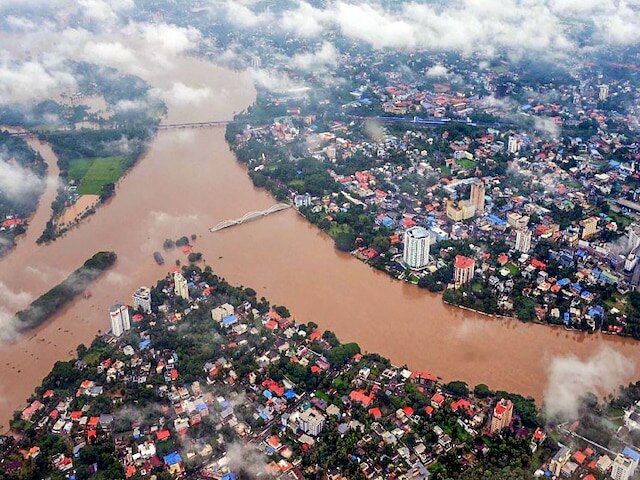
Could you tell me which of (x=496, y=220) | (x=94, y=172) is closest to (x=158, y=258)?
(x=94, y=172)

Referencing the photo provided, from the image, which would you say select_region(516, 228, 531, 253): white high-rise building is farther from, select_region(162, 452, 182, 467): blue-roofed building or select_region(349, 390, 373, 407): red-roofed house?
select_region(162, 452, 182, 467): blue-roofed building

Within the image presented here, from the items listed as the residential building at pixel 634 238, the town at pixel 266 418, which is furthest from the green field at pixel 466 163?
the town at pixel 266 418

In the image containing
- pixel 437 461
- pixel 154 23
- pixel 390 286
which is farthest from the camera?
pixel 154 23

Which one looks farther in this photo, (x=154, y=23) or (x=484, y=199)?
(x=154, y=23)

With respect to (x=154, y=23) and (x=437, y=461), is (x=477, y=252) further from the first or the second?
(x=154, y=23)

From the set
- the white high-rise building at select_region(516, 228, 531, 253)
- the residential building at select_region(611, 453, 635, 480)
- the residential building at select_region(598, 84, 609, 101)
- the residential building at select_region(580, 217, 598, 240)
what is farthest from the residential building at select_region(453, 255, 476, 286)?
the residential building at select_region(598, 84, 609, 101)

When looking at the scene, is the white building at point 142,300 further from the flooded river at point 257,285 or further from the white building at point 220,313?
the white building at point 220,313

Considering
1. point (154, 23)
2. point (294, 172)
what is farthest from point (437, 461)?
point (154, 23)
